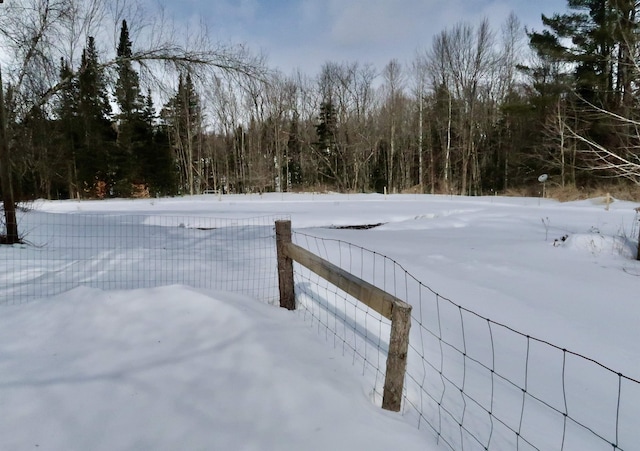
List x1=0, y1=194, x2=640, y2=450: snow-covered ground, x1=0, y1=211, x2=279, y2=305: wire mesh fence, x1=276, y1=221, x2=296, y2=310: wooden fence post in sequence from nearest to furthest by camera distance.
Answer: x1=0, y1=194, x2=640, y2=450: snow-covered ground
x1=276, y1=221, x2=296, y2=310: wooden fence post
x1=0, y1=211, x2=279, y2=305: wire mesh fence

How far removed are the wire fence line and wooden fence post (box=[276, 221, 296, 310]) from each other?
218 millimetres

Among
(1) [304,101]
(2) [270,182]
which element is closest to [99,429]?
(2) [270,182]

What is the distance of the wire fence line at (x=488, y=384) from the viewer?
99.0 inches

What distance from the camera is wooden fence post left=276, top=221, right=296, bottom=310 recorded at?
377 centimetres

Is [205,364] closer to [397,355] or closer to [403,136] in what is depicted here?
[397,355]

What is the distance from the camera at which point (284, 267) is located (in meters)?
3.87

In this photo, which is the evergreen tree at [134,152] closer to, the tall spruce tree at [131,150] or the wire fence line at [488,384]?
the tall spruce tree at [131,150]

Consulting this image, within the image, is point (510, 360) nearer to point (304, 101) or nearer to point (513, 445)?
point (513, 445)

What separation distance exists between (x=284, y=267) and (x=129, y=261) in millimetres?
3097

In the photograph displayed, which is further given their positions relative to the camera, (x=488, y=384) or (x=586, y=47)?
(x=586, y=47)

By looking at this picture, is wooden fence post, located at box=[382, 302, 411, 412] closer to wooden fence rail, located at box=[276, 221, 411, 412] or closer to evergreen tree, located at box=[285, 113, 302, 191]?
wooden fence rail, located at box=[276, 221, 411, 412]

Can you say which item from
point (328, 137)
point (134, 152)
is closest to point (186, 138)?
point (134, 152)

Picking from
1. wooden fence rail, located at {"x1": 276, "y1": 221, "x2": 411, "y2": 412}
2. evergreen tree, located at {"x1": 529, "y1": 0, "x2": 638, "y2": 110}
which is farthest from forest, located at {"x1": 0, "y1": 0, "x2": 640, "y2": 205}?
wooden fence rail, located at {"x1": 276, "y1": 221, "x2": 411, "y2": 412}

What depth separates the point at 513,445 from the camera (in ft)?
7.97
